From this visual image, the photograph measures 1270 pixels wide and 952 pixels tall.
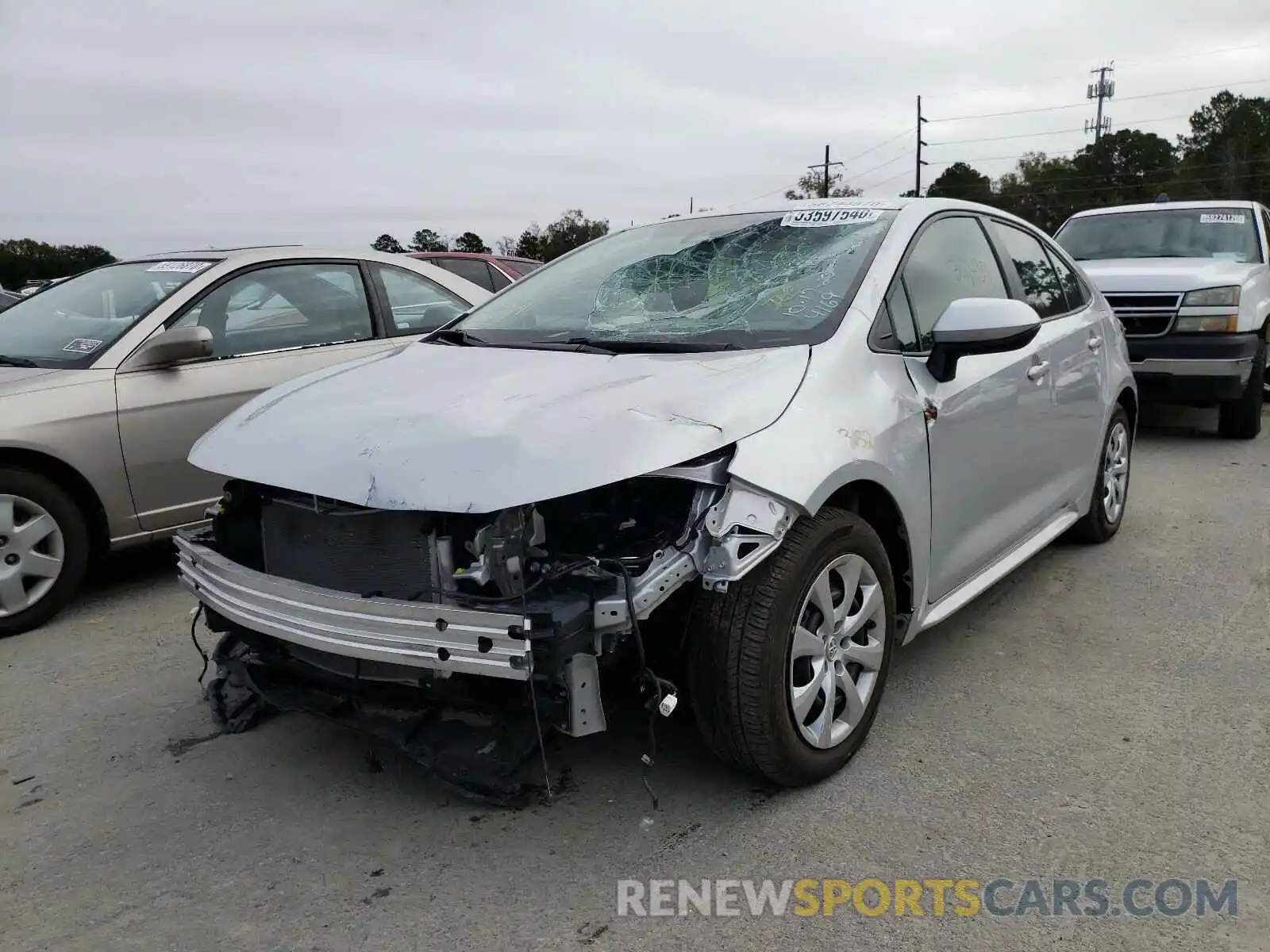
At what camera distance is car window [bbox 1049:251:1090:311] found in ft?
14.8

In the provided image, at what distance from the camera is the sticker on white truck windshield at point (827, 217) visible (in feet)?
11.5

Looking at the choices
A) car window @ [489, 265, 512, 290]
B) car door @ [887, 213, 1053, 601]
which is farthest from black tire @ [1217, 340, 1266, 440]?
car window @ [489, 265, 512, 290]

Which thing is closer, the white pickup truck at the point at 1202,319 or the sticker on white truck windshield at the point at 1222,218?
the white pickup truck at the point at 1202,319

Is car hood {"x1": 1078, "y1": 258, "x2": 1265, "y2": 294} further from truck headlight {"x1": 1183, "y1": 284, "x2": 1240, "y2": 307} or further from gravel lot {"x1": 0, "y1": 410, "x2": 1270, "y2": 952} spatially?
gravel lot {"x1": 0, "y1": 410, "x2": 1270, "y2": 952}

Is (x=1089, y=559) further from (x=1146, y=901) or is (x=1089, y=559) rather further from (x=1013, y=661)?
(x=1146, y=901)

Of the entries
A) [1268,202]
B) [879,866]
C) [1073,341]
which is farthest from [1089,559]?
[1268,202]

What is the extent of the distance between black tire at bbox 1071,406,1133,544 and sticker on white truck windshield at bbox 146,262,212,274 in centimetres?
449

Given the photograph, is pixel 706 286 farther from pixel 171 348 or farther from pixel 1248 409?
pixel 1248 409

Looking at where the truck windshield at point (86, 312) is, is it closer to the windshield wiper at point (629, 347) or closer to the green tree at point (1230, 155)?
the windshield wiper at point (629, 347)

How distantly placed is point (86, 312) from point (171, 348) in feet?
2.56

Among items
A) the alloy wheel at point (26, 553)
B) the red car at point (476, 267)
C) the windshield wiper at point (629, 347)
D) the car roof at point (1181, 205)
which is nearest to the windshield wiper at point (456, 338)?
the windshield wiper at point (629, 347)

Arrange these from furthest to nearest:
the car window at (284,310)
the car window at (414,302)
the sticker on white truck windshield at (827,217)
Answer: the car window at (414,302), the car window at (284,310), the sticker on white truck windshield at (827,217)

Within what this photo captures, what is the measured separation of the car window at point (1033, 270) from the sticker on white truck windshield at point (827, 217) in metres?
0.83

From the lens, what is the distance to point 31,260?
1471 inches
